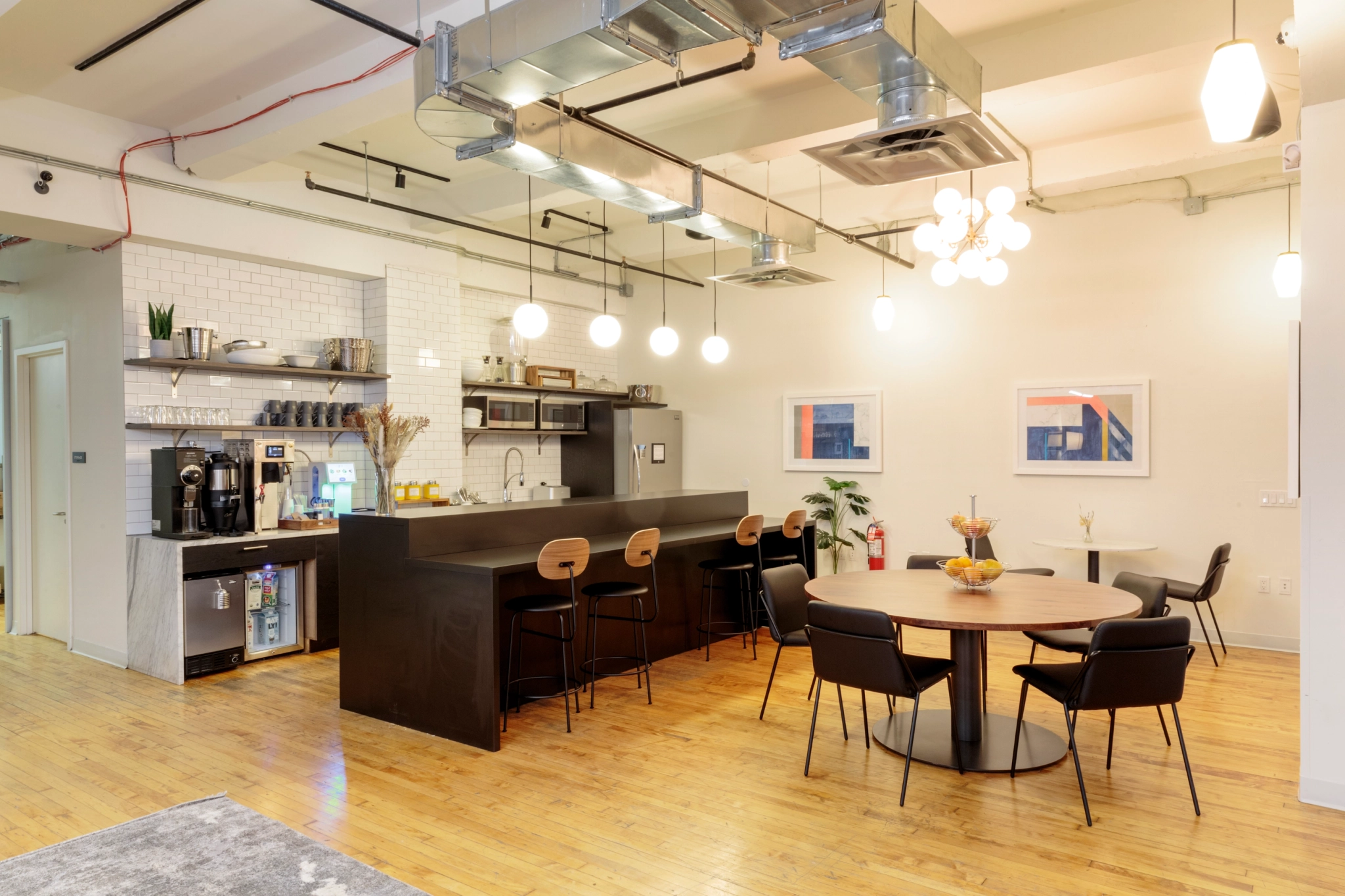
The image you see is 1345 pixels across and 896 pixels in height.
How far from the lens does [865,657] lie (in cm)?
341

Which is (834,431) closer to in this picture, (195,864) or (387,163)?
(387,163)

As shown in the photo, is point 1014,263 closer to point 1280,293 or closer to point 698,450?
point 1280,293

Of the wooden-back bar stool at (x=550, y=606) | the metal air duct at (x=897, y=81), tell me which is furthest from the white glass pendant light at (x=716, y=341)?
the wooden-back bar stool at (x=550, y=606)

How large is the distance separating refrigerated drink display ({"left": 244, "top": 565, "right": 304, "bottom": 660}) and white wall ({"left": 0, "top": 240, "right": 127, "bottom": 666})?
82 cm

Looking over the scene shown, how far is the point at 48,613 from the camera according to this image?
6.70 meters

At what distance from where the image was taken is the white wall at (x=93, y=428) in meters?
5.68

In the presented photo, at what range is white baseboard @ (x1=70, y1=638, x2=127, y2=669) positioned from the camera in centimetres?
573

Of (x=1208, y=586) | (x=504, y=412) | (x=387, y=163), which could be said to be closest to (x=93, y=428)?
(x=387, y=163)

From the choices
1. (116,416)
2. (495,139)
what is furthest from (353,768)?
(116,416)

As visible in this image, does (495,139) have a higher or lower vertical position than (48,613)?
higher

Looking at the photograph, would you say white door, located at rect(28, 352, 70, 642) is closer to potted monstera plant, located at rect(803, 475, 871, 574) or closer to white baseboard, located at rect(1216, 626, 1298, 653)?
potted monstera plant, located at rect(803, 475, 871, 574)

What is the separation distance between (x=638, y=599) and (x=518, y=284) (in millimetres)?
4070

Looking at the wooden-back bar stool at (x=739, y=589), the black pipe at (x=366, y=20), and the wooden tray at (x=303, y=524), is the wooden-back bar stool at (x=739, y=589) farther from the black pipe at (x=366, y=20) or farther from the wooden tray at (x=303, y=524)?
the black pipe at (x=366, y=20)

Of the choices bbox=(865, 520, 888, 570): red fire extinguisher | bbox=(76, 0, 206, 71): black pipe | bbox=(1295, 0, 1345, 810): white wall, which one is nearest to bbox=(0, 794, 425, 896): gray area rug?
bbox=(1295, 0, 1345, 810): white wall
